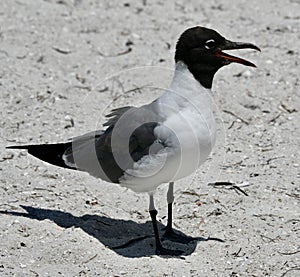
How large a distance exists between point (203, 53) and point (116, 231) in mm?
1111

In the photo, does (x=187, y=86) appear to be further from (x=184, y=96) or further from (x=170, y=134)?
(x=170, y=134)

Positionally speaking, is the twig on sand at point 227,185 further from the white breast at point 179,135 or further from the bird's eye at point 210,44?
the bird's eye at point 210,44

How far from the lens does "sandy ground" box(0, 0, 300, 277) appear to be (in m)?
4.17

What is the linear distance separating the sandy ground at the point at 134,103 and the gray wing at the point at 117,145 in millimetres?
345

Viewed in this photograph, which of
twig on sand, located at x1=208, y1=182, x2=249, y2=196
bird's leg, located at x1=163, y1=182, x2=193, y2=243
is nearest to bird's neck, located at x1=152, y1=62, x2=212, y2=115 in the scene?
bird's leg, located at x1=163, y1=182, x2=193, y2=243

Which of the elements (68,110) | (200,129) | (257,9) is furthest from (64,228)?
(257,9)

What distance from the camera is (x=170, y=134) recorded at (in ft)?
13.0

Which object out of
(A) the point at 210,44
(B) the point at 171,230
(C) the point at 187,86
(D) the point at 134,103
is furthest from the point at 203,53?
(D) the point at 134,103

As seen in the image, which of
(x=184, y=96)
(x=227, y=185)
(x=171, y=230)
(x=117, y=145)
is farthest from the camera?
(x=227, y=185)

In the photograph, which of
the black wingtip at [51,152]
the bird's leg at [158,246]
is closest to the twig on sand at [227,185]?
the bird's leg at [158,246]

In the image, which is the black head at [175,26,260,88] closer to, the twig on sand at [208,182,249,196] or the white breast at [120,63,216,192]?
the white breast at [120,63,216,192]

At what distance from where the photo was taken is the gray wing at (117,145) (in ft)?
13.4

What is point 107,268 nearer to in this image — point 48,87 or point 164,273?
point 164,273

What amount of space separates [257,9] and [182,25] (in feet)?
2.70
